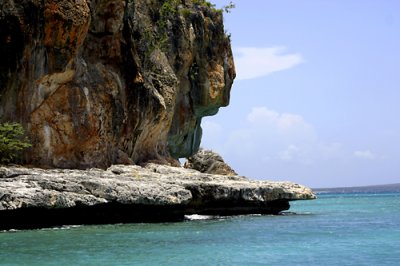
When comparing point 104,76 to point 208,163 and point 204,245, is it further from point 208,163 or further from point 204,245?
point 208,163

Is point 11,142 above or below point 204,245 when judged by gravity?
above

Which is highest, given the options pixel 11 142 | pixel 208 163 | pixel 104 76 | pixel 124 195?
pixel 104 76

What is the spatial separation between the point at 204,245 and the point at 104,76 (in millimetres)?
15022

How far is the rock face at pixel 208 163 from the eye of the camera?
52062 mm

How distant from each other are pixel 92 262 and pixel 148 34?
2420 cm

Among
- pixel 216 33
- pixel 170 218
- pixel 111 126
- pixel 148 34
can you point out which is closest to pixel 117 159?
pixel 111 126

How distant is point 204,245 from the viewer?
23000mm

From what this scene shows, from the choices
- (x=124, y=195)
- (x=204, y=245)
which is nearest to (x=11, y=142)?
(x=124, y=195)

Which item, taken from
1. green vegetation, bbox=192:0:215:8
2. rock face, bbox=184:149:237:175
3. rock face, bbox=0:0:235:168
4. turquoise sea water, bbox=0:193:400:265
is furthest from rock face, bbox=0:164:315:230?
green vegetation, bbox=192:0:215:8

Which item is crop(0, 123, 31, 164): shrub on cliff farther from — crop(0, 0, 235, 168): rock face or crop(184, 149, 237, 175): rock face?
crop(184, 149, 237, 175): rock face

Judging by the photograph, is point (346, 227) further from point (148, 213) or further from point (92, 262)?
point (92, 262)

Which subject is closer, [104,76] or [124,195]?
[124,195]

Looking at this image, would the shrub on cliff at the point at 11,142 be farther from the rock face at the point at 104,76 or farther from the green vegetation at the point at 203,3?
the green vegetation at the point at 203,3

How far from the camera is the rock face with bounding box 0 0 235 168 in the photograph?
1200 inches
